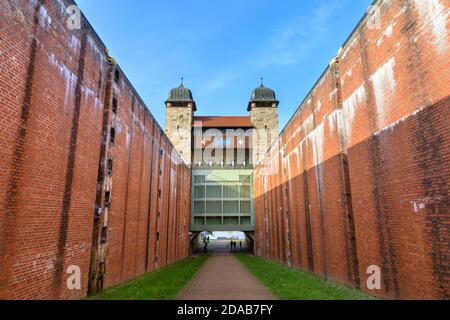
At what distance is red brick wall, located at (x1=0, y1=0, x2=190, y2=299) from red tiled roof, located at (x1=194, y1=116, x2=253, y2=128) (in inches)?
990

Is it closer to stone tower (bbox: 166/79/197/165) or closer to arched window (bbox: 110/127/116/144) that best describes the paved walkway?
arched window (bbox: 110/127/116/144)

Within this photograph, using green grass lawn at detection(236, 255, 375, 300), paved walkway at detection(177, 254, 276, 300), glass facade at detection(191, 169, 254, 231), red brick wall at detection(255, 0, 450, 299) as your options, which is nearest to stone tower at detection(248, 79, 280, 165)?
glass facade at detection(191, 169, 254, 231)

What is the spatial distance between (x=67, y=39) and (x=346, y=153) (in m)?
9.48

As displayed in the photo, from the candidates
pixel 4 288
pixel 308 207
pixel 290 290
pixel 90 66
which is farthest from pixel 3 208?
pixel 308 207

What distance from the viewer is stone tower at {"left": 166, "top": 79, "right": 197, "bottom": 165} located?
3556 centimetres

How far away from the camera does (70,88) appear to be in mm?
8008

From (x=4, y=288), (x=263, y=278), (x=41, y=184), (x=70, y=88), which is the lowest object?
(x=263, y=278)

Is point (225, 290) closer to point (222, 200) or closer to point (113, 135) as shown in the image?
point (113, 135)

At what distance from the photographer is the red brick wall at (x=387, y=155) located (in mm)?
5941

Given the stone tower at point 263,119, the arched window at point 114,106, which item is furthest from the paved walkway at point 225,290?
the stone tower at point 263,119

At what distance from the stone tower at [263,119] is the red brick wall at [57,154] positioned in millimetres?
24620

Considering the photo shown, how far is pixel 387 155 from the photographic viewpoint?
25.0 feet

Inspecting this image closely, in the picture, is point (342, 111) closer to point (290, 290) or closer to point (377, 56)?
point (377, 56)

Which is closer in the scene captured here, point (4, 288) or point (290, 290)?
point (4, 288)
